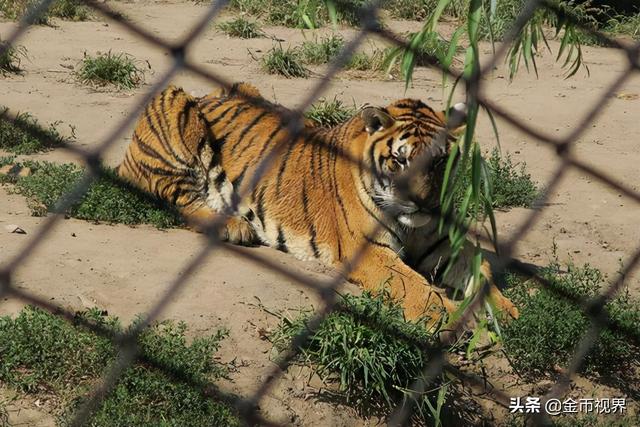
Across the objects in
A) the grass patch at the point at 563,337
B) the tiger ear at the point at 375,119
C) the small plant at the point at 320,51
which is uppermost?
the small plant at the point at 320,51

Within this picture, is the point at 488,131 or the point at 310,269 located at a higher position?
the point at 488,131

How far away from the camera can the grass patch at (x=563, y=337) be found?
4.09 meters

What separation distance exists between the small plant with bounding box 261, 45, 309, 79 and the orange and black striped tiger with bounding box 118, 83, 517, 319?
5.49 ft

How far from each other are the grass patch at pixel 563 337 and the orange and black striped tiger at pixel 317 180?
0.44 feet

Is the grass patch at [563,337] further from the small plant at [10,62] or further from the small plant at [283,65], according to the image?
the small plant at [10,62]

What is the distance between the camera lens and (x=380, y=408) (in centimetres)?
369

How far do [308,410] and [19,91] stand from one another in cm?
348

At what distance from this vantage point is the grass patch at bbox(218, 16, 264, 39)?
8117mm

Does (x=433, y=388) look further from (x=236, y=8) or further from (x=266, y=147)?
(x=236, y=8)

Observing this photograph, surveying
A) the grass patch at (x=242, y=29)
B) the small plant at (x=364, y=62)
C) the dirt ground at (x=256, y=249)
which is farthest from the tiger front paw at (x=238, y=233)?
the grass patch at (x=242, y=29)

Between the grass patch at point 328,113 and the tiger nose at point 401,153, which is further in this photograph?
the grass patch at point 328,113

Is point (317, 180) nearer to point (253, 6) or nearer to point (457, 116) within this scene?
point (457, 116)

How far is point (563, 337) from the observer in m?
4.10

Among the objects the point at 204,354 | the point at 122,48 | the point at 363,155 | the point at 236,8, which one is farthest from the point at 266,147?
the point at 236,8
